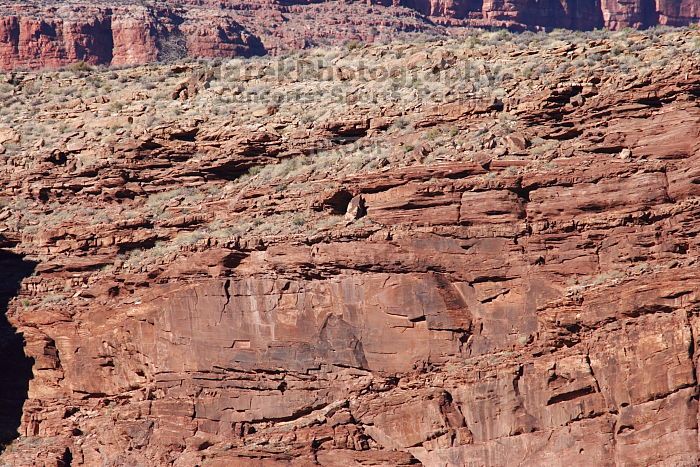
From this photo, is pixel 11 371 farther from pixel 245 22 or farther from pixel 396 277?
pixel 245 22

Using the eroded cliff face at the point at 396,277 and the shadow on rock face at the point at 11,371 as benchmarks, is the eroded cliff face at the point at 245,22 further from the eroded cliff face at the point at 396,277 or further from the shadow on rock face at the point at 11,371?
the eroded cliff face at the point at 396,277

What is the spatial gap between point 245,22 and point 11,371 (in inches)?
2379

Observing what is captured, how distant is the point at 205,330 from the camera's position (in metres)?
38.2

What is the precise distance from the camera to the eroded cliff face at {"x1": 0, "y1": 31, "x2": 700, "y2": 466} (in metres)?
34.6

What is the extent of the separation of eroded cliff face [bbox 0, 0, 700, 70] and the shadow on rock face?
4362 cm

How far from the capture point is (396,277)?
3656 centimetres

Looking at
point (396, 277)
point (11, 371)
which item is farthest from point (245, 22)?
point (396, 277)

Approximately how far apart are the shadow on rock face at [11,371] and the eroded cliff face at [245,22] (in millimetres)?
43624

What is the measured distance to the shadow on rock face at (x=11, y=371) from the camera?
41438 mm

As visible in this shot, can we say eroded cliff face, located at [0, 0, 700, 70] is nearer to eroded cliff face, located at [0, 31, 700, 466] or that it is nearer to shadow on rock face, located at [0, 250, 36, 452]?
shadow on rock face, located at [0, 250, 36, 452]

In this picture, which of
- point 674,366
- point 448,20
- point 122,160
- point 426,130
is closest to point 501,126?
point 426,130

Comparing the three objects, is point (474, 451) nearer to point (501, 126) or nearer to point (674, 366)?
point (674, 366)

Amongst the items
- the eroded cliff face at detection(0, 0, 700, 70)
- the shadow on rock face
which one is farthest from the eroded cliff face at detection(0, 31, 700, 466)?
the eroded cliff face at detection(0, 0, 700, 70)

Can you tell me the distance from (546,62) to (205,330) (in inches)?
438
